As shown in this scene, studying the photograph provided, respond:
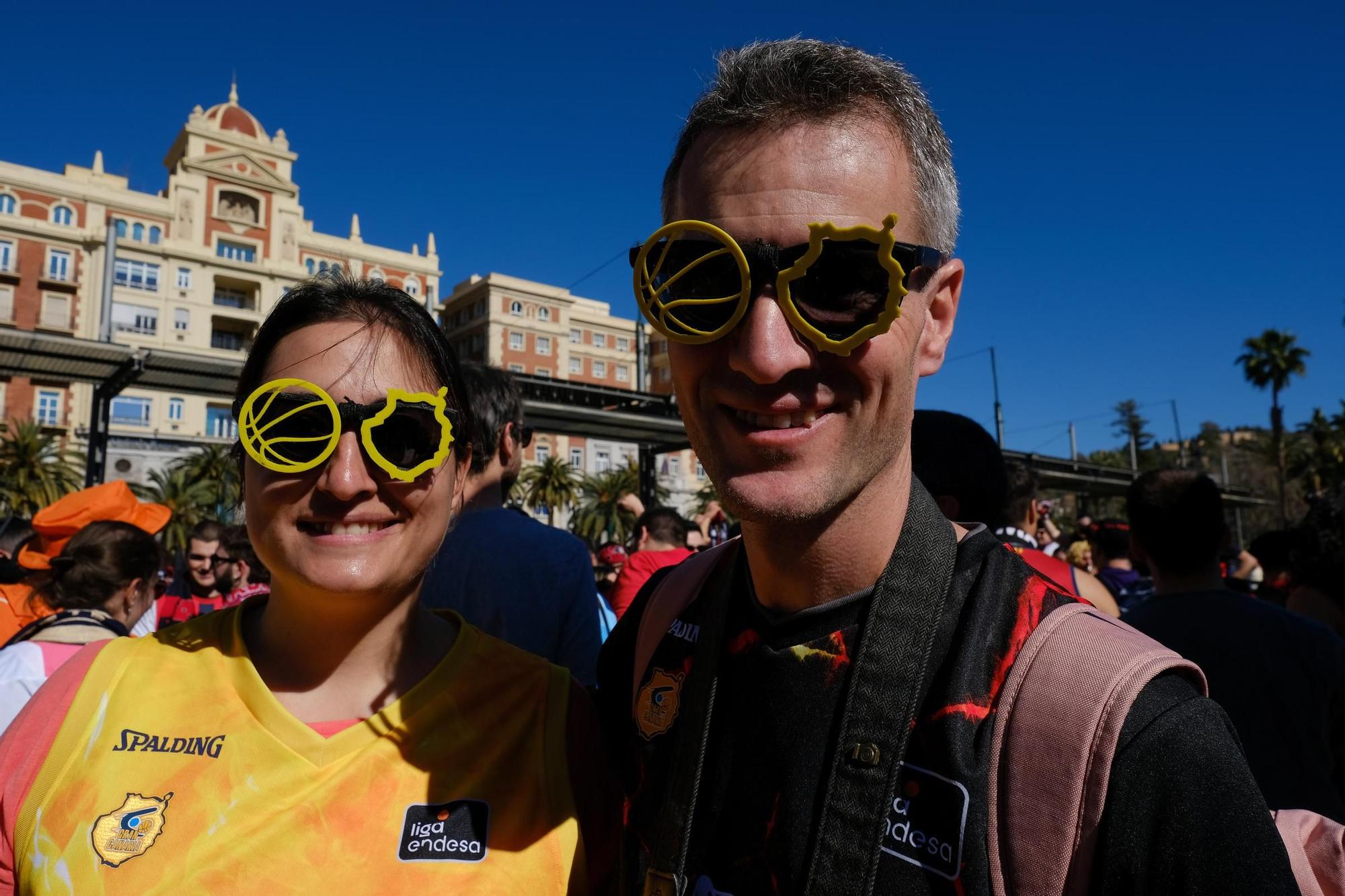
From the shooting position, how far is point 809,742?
1509mm

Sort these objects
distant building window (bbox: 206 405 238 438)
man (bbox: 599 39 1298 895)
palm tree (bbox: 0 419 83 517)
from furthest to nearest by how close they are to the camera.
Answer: distant building window (bbox: 206 405 238 438) < palm tree (bbox: 0 419 83 517) < man (bbox: 599 39 1298 895)

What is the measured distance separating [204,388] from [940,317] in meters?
12.3

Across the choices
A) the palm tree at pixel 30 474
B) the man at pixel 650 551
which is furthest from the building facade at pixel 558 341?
the man at pixel 650 551

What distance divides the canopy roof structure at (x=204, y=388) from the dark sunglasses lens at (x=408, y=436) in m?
3.15

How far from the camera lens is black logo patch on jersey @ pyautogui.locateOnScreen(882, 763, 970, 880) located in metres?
1.30

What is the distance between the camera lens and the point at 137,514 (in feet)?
15.3

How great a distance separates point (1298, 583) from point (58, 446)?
53596mm

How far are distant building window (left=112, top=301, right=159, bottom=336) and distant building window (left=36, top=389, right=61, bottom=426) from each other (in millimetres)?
5246

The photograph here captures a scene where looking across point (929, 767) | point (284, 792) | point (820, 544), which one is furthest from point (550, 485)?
point (929, 767)

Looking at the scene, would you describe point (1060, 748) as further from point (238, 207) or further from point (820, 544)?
point (238, 207)

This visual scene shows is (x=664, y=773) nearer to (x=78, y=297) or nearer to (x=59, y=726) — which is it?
(x=59, y=726)

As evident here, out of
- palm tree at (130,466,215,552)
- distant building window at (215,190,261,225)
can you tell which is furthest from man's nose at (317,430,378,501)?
distant building window at (215,190,261,225)

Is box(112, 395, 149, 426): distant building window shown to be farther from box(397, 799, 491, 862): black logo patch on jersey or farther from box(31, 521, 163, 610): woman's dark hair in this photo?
box(397, 799, 491, 862): black logo patch on jersey

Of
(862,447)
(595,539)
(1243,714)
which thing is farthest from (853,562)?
(595,539)
